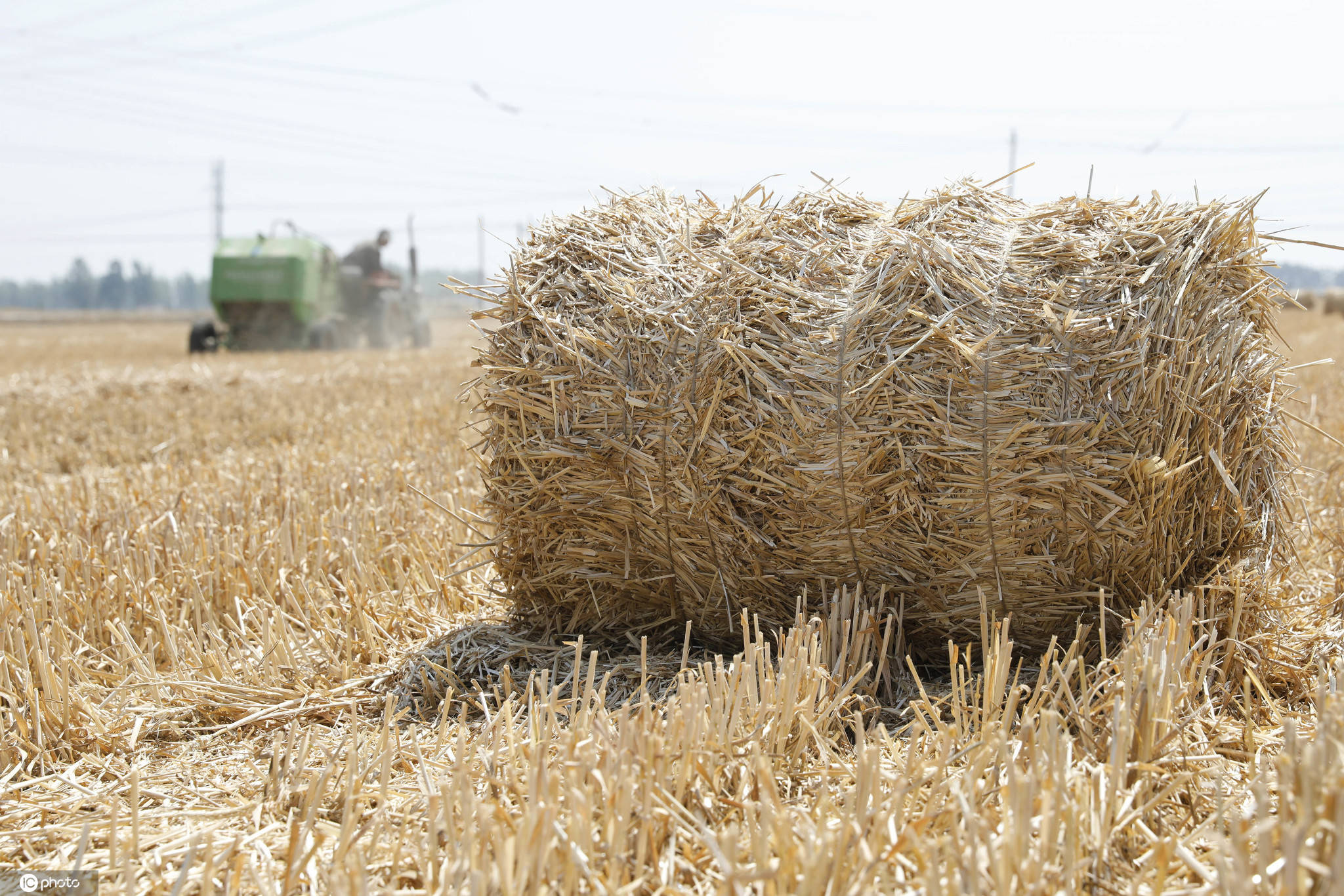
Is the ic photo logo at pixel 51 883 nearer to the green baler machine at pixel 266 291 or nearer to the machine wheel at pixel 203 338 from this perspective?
the green baler machine at pixel 266 291

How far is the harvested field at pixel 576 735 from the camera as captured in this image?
162cm

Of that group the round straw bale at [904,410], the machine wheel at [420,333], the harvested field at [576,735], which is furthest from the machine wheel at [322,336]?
the round straw bale at [904,410]

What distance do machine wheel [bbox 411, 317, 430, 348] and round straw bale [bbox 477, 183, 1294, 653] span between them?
55.7 ft

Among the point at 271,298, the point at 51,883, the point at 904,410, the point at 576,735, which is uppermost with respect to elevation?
the point at 271,298

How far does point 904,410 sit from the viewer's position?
2643 mm

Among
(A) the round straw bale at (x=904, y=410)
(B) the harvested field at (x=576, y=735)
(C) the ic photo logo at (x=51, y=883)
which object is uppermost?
(A) the round straw bale at (x=904, y=410)

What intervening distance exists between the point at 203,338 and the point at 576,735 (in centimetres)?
1636

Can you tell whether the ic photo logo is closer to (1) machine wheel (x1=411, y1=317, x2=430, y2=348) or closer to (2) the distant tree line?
(1) machine wheel (x1=411, y1=317, x2=430, y2=348)

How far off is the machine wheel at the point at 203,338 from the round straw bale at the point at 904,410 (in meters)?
15.0

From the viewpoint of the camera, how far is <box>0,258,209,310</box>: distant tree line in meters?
116

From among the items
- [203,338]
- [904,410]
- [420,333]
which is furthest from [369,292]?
[904,410]

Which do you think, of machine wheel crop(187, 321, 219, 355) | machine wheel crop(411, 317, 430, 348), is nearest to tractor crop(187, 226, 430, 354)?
machine wheel crop(187, 321, 219, 355)

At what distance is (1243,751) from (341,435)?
584cm

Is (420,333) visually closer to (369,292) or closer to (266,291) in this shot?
(369,292)
